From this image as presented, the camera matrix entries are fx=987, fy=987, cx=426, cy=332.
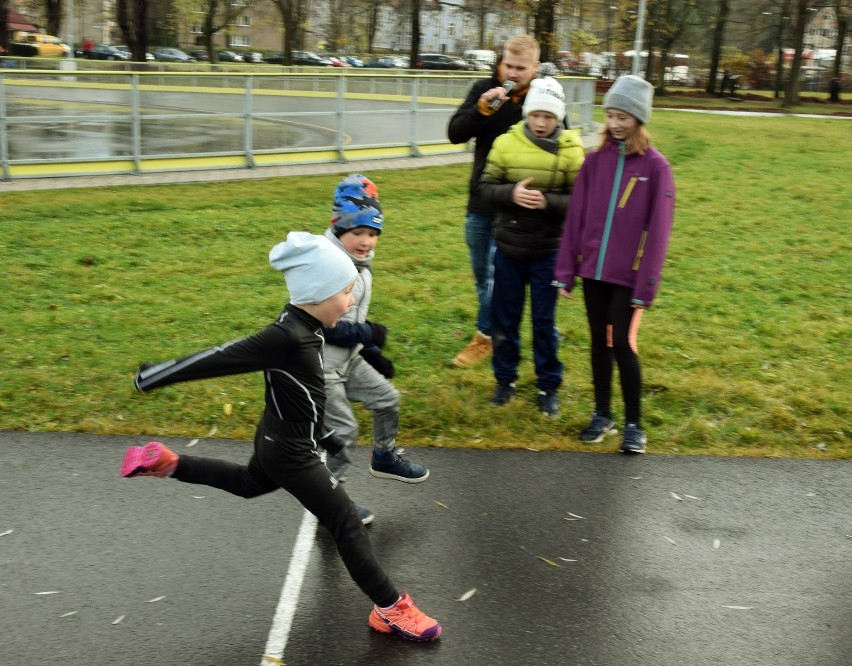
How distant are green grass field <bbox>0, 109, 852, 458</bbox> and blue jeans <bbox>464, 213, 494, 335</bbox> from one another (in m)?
0.54

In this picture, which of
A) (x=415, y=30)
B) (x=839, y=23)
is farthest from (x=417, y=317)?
(x=839, y=23)

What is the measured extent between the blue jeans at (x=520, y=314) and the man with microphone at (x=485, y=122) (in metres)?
0.57

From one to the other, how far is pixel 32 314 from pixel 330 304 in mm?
4781

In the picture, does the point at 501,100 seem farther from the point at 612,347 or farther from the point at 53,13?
the point at 53,13

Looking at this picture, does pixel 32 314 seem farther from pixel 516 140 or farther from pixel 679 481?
pixel 679 481

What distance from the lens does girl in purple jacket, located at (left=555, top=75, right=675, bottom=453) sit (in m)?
5.36

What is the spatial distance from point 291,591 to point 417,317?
418cm

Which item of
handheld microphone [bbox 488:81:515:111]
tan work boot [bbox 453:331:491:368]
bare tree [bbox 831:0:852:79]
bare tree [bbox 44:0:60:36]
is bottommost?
tan work boot [bbox 453:331:491:368]

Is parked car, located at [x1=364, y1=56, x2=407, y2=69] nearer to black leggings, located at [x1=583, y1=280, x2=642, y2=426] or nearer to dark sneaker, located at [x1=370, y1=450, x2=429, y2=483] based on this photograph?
black leggings, located at [x1=583, y1=280, x2=642, y2=426]

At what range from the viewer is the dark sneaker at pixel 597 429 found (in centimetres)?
586

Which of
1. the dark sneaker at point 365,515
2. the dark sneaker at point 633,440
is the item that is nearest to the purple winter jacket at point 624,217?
the dark sneaker at point 633,440

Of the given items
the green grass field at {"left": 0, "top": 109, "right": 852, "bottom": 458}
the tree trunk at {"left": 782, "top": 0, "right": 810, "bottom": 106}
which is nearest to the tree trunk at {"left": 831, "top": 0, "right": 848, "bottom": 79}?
the tree trunk at {"left": 782, "top": 0, "right": 810, "bottom": 106}

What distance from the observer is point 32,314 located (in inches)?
302

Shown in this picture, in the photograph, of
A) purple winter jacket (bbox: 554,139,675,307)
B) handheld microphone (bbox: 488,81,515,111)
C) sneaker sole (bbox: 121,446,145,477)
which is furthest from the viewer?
handheld microphone (bbox: 488,81,515,111)
